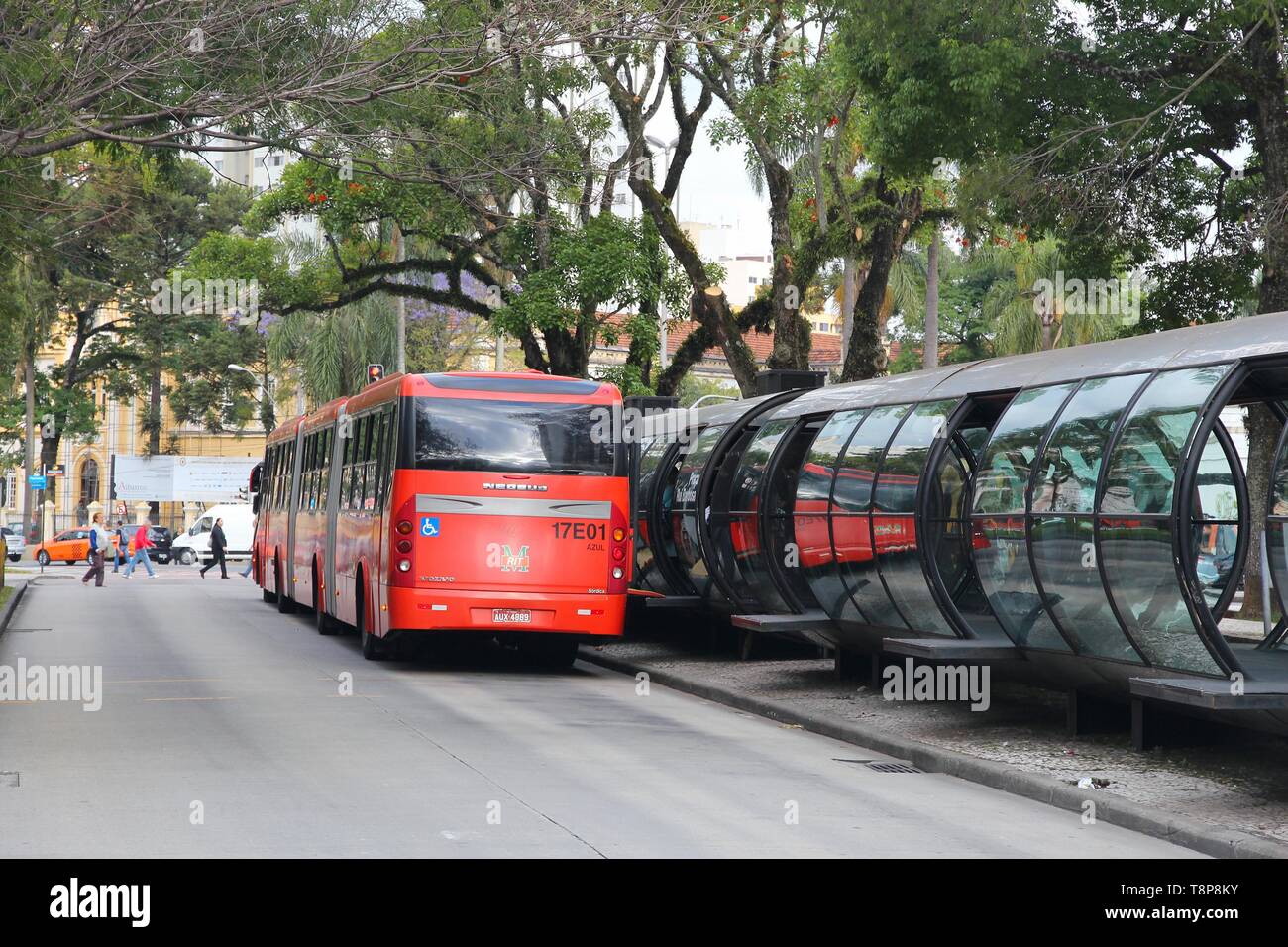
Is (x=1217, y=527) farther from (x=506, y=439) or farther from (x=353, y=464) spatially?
(x=353, y=464)

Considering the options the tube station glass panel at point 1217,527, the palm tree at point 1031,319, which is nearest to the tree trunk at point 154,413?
the palm tree at point 1031,319

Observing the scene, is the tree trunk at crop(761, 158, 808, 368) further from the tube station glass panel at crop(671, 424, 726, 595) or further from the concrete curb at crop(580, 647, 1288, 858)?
the concrete curb at crop(580, 647, 1288, 858)

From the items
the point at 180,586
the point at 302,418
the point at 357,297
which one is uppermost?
the point at 357,297

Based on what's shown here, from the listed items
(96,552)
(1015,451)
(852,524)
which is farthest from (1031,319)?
(1015,451)

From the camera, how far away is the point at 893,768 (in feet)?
38.6

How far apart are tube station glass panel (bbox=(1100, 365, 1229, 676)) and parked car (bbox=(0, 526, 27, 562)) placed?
50728mm

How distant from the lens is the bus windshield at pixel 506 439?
57.3 ft

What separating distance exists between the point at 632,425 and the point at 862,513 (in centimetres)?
595

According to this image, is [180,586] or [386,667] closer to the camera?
[386,667]

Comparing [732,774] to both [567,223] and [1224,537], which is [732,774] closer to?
[1224,537]
